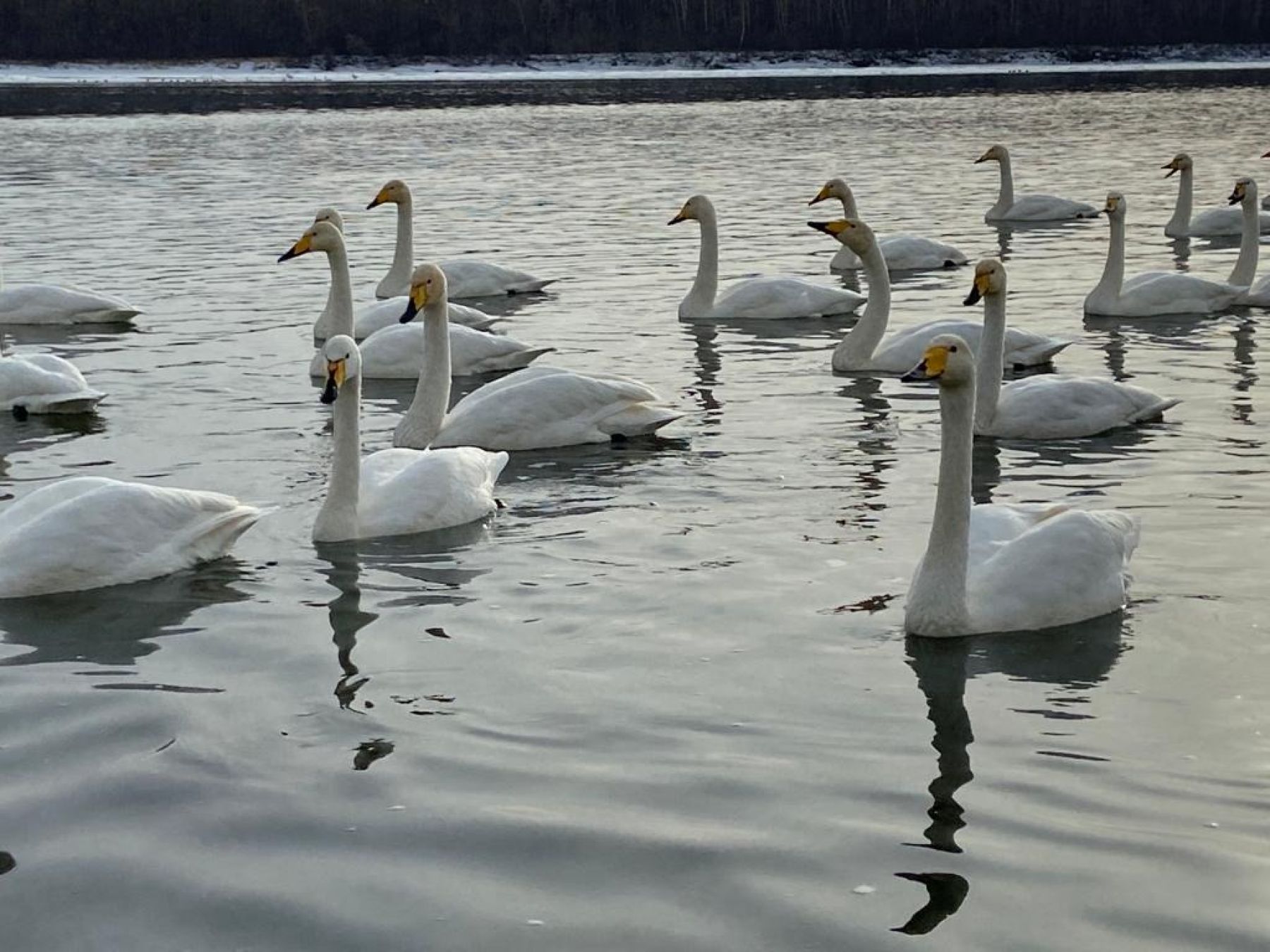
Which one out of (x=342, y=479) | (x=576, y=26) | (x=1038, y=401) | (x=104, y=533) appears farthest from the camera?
(x=576, y=26)

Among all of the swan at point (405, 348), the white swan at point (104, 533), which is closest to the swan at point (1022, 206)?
the swan at point (405, 348)

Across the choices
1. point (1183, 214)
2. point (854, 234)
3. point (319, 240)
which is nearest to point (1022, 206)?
point (1183, 214)

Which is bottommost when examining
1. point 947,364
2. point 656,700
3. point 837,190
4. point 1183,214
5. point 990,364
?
point 1183,214

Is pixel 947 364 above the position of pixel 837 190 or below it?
above

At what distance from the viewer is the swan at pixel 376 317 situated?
13664 mm

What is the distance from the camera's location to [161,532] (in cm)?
798

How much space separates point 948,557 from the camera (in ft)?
22.6

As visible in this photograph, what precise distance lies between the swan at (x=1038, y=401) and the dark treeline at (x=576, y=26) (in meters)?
61.5

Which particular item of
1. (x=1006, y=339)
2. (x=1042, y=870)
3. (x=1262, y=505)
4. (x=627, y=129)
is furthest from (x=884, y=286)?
(x=627, y=129)

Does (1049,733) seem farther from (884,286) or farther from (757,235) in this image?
(757,235)

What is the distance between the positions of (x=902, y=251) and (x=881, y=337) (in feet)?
15.2

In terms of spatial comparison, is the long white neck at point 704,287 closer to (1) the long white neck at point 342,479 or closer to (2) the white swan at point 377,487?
(2) the white swan at point 377,487

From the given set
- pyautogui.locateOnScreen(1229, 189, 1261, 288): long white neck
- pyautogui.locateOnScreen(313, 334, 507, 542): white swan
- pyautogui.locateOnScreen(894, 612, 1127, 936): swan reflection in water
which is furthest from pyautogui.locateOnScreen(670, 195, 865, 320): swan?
pyautogui.locateOnScreen(894, 612, 1127, 936): swan reflection in water

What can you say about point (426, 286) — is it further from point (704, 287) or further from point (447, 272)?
point (447, 272)
